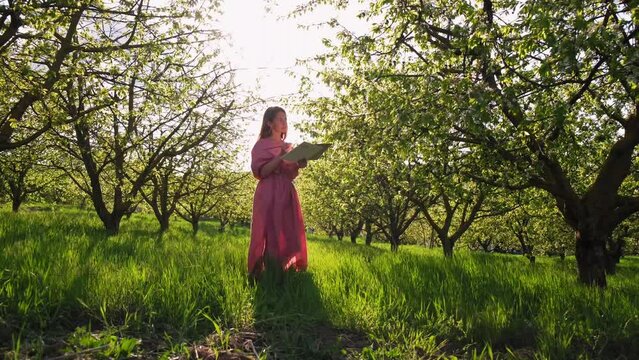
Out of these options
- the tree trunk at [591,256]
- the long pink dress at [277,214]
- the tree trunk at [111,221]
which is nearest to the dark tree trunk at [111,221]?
the tree trunk at [111,221]

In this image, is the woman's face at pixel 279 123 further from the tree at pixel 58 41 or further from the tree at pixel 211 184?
the tree at pixel 211 184

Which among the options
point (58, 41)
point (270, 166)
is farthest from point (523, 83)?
point (58, 41)

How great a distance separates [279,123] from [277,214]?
49.5 inches

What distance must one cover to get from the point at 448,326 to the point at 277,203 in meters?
2.69

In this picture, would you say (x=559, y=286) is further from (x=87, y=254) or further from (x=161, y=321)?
(x=87, y=254)

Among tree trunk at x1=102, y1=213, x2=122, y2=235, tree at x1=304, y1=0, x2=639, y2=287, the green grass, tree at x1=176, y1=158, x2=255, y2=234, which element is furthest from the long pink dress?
tree at x1=176, y1=158, x2=255, y2=234

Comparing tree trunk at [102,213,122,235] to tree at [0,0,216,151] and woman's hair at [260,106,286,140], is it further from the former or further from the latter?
→ woman's hair at [260,106,286,140]

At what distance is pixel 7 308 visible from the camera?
313cm

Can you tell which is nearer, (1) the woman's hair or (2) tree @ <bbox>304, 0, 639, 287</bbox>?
(2) tree @ <bbox>304, 0, 639, 287</bbox>

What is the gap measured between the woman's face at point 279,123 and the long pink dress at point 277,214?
0.19 metres

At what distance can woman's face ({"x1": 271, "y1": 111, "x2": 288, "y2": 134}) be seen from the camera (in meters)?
5.61

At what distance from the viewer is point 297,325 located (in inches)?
139

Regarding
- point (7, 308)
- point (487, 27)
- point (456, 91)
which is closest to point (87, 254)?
point (7, 308)

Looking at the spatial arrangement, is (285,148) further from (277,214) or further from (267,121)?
(277,214)
